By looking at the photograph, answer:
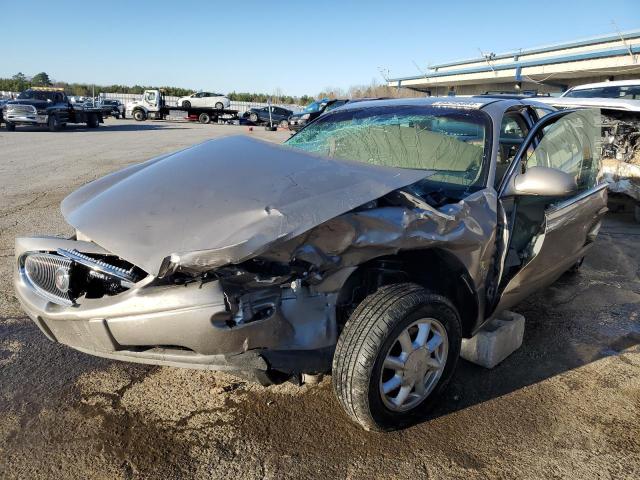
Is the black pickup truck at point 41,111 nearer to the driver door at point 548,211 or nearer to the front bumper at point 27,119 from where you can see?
the front bumper at point 27,119

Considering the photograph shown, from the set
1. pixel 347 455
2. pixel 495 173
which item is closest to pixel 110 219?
pixel 347 455

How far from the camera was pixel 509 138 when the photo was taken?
3.39m

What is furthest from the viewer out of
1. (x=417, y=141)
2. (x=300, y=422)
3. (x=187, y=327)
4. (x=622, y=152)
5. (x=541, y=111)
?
(x=622, y=152)

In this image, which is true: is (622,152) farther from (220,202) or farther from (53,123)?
(53,123)

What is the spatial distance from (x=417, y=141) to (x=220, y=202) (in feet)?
5.45

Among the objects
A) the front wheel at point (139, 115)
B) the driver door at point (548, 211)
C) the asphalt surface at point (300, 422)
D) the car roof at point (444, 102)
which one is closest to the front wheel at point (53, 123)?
the front wheel at point (139, 115)

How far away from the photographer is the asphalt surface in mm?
2277

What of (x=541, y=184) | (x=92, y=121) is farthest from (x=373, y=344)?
(x=92, y=121)

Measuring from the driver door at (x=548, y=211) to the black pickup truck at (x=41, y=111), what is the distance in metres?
23.7

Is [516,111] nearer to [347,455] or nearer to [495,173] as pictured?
[495,173]

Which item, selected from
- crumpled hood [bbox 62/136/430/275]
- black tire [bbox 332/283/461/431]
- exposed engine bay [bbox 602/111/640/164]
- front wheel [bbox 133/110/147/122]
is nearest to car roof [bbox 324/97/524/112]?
crumpled hood [bbox 62/136/430/275]

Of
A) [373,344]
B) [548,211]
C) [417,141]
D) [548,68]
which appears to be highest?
[548,68]

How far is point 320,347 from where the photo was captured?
2283 millimetres

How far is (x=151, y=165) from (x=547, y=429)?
105 inches
